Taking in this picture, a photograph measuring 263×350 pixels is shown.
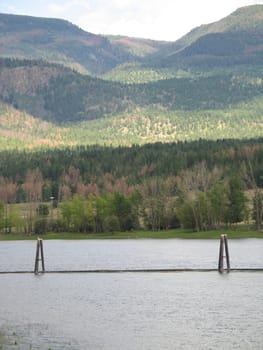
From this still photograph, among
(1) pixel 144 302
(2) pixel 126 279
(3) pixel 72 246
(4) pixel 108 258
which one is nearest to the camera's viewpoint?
(1) pixel 144 302

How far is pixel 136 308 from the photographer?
255ft

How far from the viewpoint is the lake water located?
62250mm

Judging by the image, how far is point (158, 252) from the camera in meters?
150

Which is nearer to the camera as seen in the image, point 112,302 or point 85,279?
point 112,302

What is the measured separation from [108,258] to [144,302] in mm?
58793

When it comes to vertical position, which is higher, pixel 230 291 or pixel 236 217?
pixel 236 217

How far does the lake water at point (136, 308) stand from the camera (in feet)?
204

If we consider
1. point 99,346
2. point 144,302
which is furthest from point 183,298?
point 99,346

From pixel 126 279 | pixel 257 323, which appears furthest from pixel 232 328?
pixel 126 279

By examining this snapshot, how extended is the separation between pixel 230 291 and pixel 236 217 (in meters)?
112

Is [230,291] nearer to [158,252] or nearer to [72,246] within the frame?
[158,252]

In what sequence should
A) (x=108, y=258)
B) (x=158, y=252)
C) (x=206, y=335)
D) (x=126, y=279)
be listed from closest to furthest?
(x=206, y=335) → (x=126, y=279) → (x=108, y=258) → (x=158, y=252)

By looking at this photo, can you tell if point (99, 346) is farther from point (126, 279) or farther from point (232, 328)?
point (126, 279)

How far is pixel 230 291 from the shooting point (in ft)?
282
